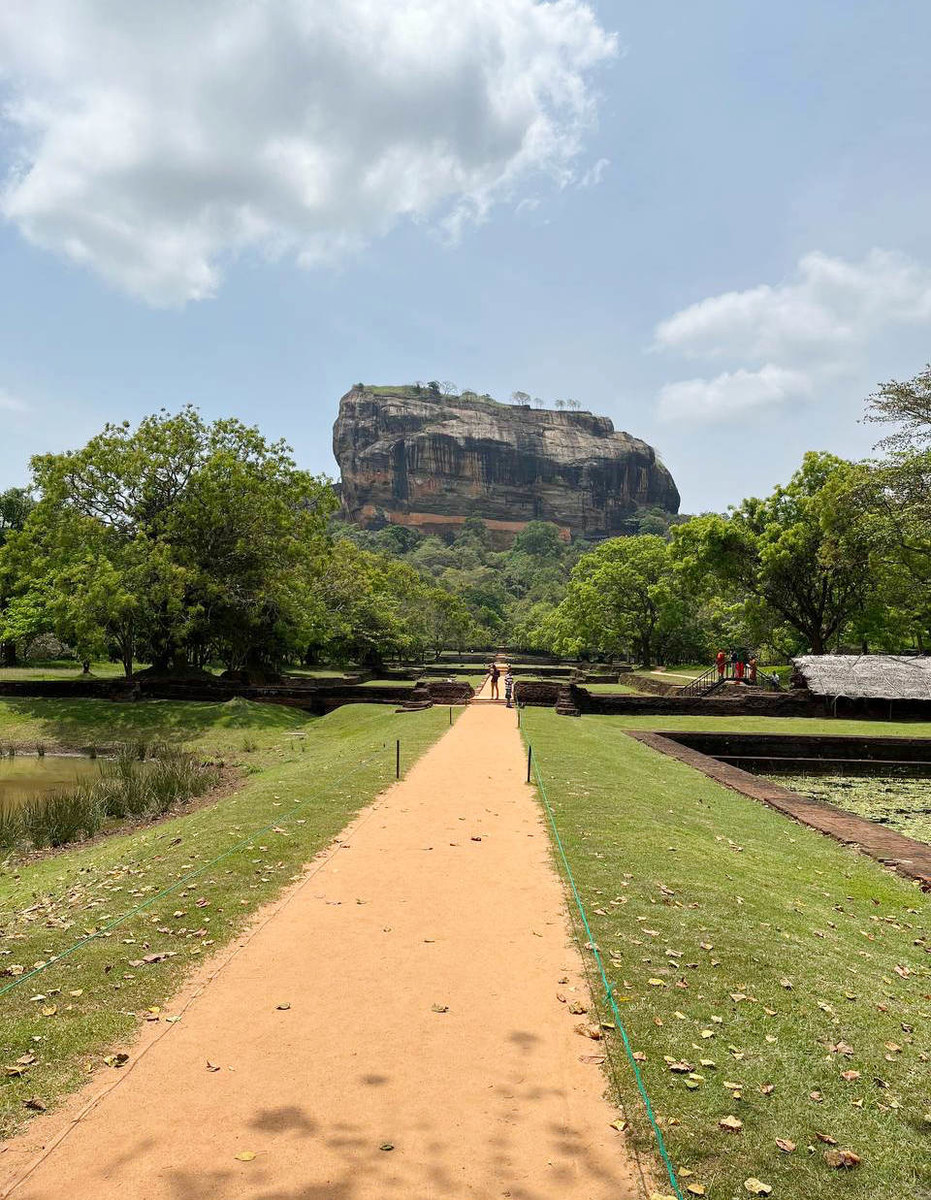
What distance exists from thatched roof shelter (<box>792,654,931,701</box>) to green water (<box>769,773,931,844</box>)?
855 centimetres

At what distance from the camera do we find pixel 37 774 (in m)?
17.2

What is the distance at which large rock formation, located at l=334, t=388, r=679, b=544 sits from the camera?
177375 millimetres

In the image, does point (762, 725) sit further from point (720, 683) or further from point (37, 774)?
point (37, 774)

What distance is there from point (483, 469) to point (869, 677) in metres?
159

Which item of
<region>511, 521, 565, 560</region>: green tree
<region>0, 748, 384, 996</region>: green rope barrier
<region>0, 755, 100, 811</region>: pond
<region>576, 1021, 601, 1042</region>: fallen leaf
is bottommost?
<region>0, 755, 100, 811</region>: pond

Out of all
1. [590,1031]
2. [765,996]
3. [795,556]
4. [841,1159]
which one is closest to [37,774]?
[590,1031]

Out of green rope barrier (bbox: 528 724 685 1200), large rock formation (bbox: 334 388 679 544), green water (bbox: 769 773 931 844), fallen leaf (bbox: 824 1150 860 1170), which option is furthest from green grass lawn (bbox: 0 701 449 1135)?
large rock formation (bbox: 334 388 679 544)

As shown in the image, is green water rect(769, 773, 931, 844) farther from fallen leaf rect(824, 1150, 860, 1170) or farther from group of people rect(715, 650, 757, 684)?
group of people rect(715, 650, 757, 684)

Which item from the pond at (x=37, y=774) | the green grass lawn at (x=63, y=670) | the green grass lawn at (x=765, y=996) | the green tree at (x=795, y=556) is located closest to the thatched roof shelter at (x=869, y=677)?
the green tree at (x=795, y=556)

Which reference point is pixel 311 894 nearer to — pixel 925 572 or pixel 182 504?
pixel 182 504

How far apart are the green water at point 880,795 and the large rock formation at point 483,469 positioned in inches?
6370

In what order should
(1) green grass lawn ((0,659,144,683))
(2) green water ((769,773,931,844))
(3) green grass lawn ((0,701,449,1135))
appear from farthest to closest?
(1) green grass lawn ((0,659,144,683))
(2) green water ((769,773,931,844))
(3) green grass lawn ((0,701,449,1135))

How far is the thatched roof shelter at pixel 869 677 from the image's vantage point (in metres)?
24.6

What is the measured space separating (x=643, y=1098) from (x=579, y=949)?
5.96 ft
